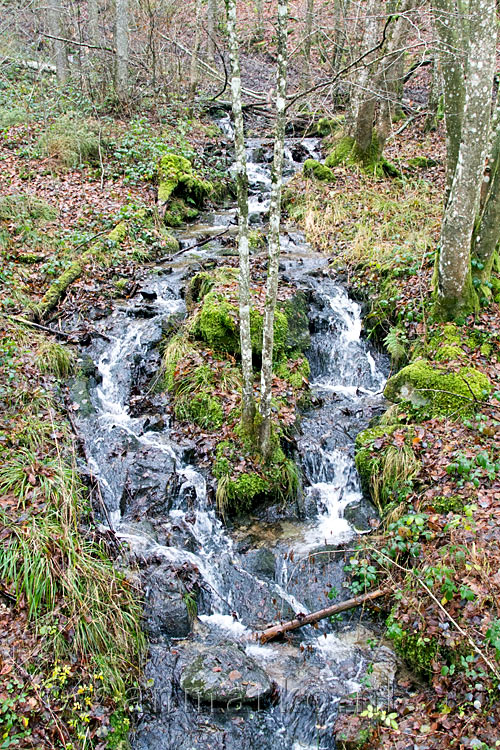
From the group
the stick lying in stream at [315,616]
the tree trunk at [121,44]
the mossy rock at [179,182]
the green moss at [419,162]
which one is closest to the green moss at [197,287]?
the mossy rock at [179,182]

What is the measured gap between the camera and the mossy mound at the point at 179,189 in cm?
1333

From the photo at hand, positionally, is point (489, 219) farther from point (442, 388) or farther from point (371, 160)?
point (371, 160)

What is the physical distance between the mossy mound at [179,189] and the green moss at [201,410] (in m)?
6.95

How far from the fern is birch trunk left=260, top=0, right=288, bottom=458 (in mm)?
3022

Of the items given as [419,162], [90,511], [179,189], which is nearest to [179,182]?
[179,189]

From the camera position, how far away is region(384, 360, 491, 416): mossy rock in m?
6.62

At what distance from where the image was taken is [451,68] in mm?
7523

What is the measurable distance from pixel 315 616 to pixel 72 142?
1300 cm

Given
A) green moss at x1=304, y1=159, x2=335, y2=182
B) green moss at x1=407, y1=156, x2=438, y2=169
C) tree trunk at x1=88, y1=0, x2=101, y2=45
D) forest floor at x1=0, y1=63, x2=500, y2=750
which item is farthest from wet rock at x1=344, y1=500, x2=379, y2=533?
tree trunk at x1=88, y1=0, x2=101, y2=45

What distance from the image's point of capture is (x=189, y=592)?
18.5 ft

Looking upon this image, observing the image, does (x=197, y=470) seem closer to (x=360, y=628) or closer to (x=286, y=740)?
(x=360, y=628)

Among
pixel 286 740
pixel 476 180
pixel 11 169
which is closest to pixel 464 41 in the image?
pixel 476 180

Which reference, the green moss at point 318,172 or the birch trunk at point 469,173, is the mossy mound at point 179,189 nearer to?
the green moss at point 318,172

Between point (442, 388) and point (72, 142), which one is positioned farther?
point (72, 142)
